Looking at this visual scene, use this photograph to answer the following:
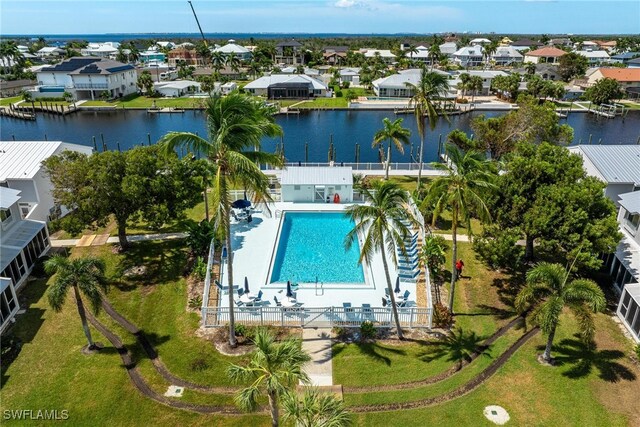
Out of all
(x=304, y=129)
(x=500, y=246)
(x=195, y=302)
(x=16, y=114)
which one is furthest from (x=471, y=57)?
(x=195, y=302)

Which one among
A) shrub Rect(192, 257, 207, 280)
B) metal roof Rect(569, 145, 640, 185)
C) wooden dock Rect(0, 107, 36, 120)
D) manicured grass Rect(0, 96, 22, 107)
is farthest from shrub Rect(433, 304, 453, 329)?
manicured grass Rect(0, 96, 22, 107)

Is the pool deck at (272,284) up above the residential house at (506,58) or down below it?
below

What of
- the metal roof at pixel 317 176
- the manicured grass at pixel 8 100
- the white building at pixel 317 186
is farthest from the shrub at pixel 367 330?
the manicured grass at pixel 8 100

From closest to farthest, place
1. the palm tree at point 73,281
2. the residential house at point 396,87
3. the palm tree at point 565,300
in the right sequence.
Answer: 1. the palm tree at point 565,300
2. the palm tree at point 73,281
3. the residential house at point 396,87

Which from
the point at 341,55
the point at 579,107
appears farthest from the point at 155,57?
the point at 579,107

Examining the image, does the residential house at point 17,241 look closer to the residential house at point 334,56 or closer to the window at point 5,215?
the window at point 5,215

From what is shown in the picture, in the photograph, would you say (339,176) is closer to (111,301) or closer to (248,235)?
(248,235)

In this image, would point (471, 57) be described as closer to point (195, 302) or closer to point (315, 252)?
point (315, 252)
